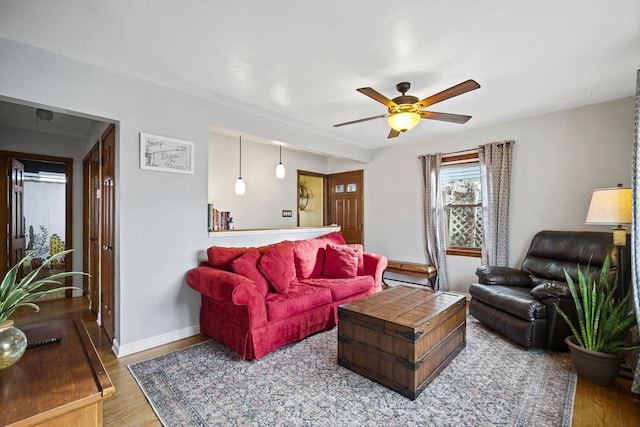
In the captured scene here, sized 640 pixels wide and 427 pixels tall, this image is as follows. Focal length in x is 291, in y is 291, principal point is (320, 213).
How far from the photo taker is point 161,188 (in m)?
2.80

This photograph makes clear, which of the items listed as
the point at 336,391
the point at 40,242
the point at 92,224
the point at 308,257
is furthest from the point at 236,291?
the point at 40,242

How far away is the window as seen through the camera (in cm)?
433

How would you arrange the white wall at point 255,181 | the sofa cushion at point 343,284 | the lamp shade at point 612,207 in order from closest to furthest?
the lamp shade at point 612,207, the sofa cushion at point 343,284, the white wall at point 255,181

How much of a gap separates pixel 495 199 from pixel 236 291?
3599mm

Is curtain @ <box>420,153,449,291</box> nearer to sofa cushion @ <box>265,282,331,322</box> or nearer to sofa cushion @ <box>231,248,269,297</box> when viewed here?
sofa cushion @ <box>265,282,331,322</box>

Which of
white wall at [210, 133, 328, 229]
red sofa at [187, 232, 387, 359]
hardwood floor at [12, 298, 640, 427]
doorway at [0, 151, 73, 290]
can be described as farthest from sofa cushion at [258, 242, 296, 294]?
doorway at [0, 151, 73, 290]

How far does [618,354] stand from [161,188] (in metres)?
3.92

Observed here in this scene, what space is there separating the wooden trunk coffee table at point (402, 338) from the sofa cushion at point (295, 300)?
552 mm

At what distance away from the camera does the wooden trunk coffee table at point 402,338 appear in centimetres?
198

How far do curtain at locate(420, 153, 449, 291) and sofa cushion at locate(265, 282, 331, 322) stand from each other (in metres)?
2.22

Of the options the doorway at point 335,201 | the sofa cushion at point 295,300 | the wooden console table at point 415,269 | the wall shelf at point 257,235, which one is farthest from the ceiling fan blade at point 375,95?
the doorway at point 335,201

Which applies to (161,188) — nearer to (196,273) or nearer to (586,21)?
(196,273)

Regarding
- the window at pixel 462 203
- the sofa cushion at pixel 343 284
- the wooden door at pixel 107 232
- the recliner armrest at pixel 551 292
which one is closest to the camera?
the recliner armrest at pixel 551 292

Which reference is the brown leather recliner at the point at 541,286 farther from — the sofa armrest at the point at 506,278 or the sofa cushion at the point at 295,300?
the sofa cushion at the point at 295,300
